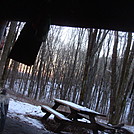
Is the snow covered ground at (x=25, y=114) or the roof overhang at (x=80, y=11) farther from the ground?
the roof overhang at (x=80, y=11)

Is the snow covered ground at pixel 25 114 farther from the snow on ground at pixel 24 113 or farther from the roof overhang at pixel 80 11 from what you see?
the roof overhang at pixel 80 11

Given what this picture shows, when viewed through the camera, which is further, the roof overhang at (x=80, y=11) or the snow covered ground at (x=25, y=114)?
the snow covered ground at (x=25, y=114)

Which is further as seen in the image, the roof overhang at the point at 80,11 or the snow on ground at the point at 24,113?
the snow on ground at the point at 24,113

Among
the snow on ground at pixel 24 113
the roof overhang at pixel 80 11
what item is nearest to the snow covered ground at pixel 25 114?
the snow on ground at pixel 24 113

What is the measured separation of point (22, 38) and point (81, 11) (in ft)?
3.34

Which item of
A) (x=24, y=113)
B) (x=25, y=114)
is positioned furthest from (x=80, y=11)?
(x=24, y=113)

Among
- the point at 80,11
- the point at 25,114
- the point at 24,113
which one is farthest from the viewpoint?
the point at 24,113

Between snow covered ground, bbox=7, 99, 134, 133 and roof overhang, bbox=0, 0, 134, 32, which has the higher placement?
roof overhang, bbox=0, 0, 134, 32

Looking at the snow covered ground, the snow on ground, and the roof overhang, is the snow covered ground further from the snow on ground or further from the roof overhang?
the roof overhang

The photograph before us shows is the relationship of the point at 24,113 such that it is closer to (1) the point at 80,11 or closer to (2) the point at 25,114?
(2) the point at 25,114

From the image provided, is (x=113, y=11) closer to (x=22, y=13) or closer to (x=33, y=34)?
(x=33, y=34)

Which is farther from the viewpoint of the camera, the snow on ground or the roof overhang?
the snow on ground

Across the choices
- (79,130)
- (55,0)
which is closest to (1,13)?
(55,0)

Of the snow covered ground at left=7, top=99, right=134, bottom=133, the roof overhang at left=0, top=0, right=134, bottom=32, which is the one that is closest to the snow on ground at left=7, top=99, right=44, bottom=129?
the snow covered ground at left=7, top=99, right=134, bottom=133
